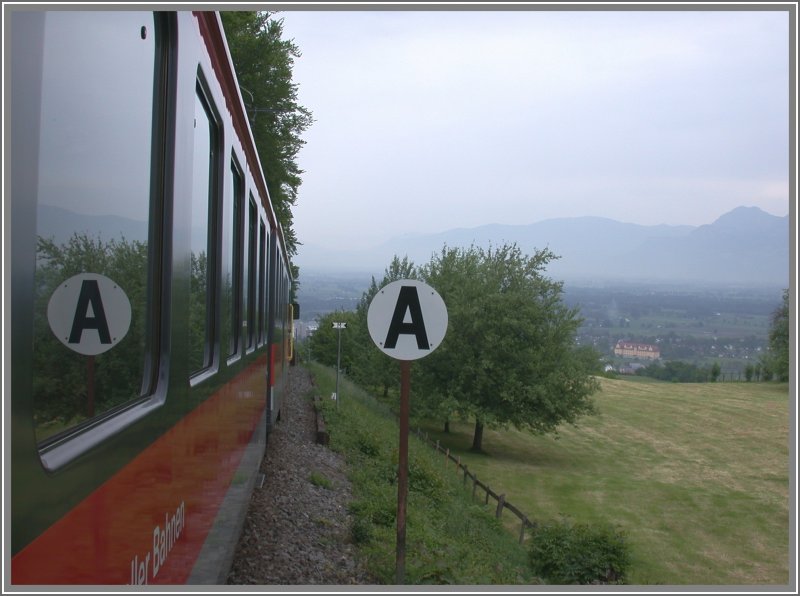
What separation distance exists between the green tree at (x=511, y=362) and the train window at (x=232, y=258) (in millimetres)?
32135

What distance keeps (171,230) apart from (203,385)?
1265 mm

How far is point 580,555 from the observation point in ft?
44.7

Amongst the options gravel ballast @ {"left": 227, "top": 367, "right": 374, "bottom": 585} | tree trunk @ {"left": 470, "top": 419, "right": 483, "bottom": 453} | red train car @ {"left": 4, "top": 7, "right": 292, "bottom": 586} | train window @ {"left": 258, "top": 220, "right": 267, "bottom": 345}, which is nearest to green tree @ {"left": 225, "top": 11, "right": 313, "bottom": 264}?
tree trunk @ {"left": 470, "top": 419, "right": 483, "bottom": 453}

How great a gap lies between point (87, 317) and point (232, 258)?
3497 millimetres

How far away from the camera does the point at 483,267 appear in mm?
42031

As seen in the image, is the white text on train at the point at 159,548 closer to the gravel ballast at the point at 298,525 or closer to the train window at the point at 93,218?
the train window at the point at 93,218

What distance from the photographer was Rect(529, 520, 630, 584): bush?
13.2m

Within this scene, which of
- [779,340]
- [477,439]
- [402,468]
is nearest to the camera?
[402,468]

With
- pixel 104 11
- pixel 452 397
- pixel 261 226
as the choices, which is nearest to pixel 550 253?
pixel 452 397

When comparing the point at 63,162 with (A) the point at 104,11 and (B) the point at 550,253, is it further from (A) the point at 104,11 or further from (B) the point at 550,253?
(B) the point at 550,253

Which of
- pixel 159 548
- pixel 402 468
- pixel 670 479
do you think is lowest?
pixel 670 479

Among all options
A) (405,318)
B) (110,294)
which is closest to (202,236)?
(110,294)

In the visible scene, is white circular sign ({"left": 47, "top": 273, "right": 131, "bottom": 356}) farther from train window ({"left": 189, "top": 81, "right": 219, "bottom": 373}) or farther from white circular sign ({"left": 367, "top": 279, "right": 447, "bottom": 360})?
white circular sign ({"left": 367, "top": 279, "right": 447, "bottom": 360})

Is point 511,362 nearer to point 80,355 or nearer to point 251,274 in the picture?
point 251,274
